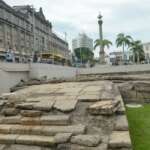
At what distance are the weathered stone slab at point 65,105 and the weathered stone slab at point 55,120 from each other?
341mm

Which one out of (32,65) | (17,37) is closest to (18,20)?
(17,37)

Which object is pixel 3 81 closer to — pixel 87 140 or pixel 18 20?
pixel 87 140

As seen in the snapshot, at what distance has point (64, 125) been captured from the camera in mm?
7219

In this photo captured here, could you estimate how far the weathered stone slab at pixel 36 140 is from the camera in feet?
21.5

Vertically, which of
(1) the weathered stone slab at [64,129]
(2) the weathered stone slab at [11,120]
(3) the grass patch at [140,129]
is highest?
(2) the weathered stone slab at [11,120]

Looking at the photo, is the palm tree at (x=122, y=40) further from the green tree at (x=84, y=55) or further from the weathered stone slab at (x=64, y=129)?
the weathered stone slab at (x=64, y=129)

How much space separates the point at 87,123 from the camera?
23.7 feet

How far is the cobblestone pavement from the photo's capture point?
629 cm

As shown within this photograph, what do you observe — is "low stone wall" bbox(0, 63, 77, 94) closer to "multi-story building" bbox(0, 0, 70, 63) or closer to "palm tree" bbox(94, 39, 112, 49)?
"multi-story building" bbox(0, 0, 70, 63)

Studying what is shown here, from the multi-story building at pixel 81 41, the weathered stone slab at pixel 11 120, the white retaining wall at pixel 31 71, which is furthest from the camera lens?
the multi-story building at pixel 81 41

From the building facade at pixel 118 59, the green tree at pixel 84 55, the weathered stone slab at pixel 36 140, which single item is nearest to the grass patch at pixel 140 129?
the weathered stone slab at pixel 36 140

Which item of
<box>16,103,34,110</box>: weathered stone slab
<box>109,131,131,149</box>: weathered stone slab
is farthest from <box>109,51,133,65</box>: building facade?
<box>109,131,131,149</box>: weathered stone slab

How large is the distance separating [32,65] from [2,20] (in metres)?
35.3

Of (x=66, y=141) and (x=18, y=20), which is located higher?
(x=18, y=20)
